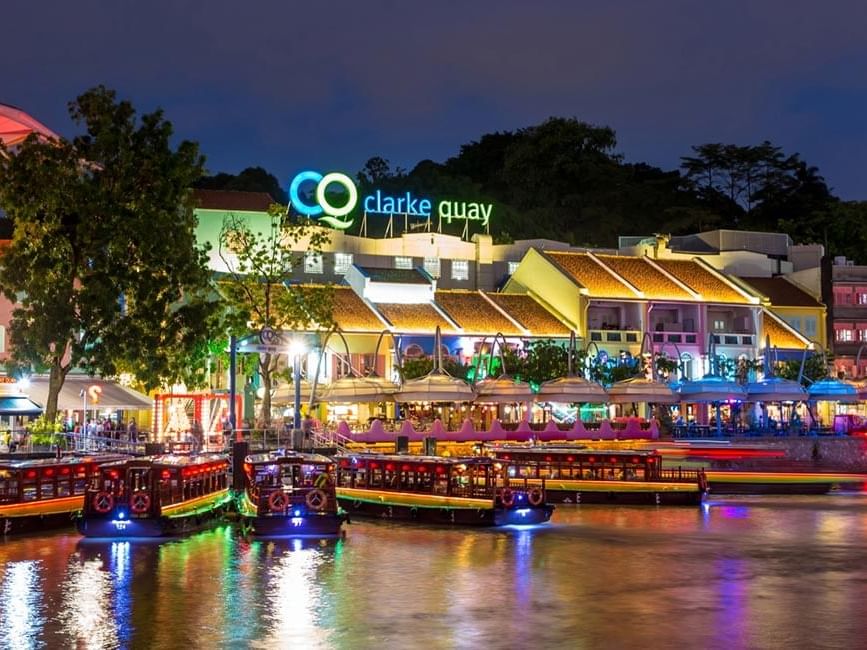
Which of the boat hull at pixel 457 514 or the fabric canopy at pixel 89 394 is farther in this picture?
the fabric canopy at pixel 89 394

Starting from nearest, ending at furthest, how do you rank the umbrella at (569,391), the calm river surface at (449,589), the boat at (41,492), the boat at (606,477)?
the calm river surface at (449,589) < the boat at (41,492) < the boat at (606,477) < the umbrella at (569,391)

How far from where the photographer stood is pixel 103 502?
3247cm

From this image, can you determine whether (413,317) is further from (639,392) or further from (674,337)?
(674,337)

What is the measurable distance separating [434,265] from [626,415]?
15.8 metres

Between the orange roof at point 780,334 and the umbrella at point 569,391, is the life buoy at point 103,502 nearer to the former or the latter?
the umbrella at point 569,391

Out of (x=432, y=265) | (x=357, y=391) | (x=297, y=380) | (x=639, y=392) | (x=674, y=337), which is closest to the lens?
(x=297, y=380)

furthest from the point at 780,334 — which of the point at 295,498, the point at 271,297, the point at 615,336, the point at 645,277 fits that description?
the point at 295,498

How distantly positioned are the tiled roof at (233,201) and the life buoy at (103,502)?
40.6 m

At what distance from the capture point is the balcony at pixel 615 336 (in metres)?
75.9

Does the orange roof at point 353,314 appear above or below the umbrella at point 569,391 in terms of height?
above

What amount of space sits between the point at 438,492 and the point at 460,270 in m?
44.1

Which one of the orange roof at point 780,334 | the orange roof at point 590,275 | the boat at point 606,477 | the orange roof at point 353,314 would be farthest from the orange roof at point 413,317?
the boat at point 606,477

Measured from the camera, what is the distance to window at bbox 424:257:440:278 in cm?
7875

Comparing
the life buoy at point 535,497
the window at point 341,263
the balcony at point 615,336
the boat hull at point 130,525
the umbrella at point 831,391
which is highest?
the window at point 341,263
